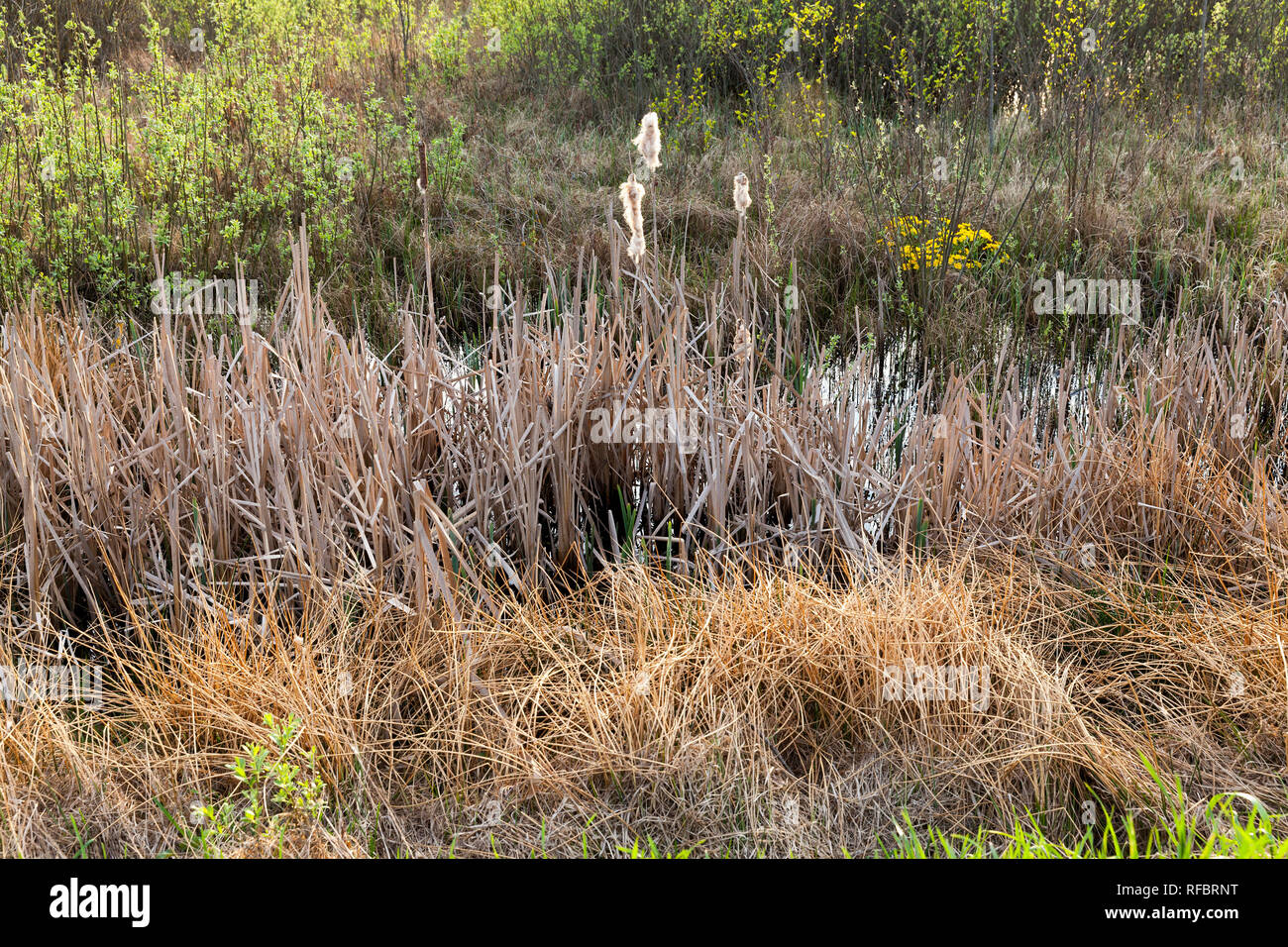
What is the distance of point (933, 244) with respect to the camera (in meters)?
4.16

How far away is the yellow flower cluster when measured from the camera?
4.18 metres

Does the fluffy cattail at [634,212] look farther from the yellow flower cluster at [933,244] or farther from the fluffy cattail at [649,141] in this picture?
the yellow flower cluster at [933,244]

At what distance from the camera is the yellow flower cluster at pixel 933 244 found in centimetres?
418

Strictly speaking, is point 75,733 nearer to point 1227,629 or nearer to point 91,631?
point 91,631

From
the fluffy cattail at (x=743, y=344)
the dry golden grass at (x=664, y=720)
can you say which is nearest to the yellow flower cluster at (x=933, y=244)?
the fluffy cattail at (x=743, y=344)

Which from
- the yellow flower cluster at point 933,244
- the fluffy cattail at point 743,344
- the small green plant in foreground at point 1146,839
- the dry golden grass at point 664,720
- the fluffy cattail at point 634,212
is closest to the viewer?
the small green plant in foreground at point 1146,839

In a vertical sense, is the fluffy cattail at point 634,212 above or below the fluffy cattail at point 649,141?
below

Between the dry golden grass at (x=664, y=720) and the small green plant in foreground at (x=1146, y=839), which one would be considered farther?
the dry golden grass at (x=664, y=720)

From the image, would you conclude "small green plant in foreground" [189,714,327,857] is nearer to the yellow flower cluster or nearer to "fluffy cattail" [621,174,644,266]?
"fluffy cattail" [621,174,644,266]

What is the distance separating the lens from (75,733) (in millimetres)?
1871

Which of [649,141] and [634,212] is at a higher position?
[649,141]

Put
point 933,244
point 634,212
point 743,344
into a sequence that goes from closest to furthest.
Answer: point 634,212
point 743,344
point 933,244

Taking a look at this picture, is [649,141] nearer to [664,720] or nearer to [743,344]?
[743,344]

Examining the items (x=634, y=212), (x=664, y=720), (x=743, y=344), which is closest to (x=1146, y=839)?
(x=664, y=720)
